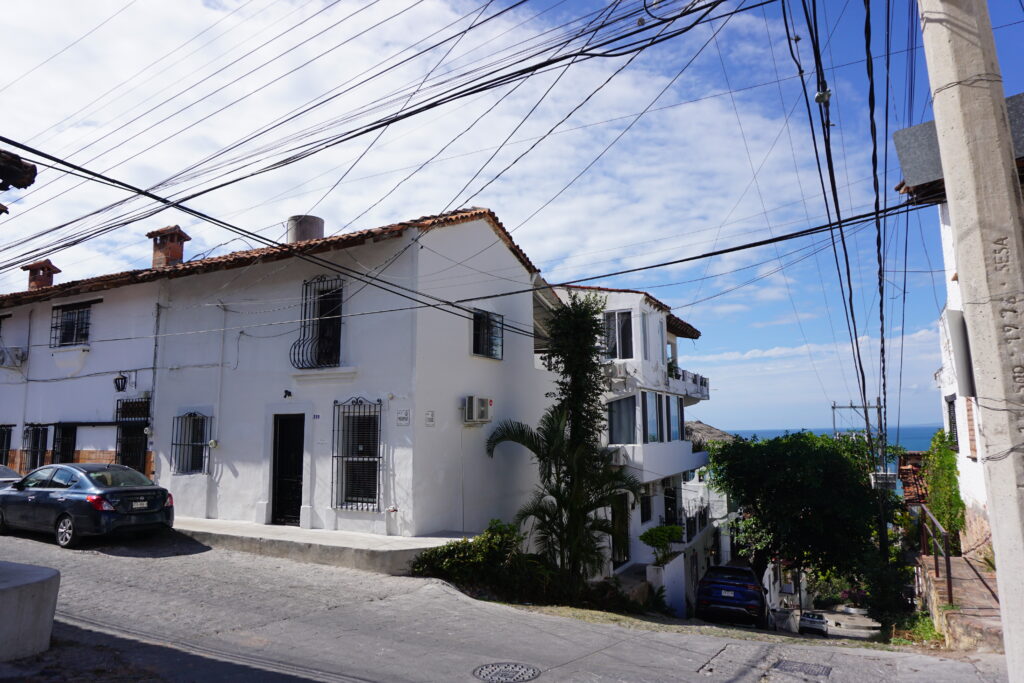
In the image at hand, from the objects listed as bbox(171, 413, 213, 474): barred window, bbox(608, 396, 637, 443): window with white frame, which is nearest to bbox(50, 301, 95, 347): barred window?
bbox(171, 413, 213, 474): barred window

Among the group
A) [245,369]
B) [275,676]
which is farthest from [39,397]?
[275,676]

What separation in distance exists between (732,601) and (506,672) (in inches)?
485

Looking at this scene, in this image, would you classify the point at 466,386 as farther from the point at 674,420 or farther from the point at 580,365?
the point at 674,420

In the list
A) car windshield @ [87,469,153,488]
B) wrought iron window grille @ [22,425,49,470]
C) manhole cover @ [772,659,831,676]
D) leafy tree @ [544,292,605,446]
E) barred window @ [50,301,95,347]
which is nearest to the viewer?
manhole cover @ [772,659,831,676]

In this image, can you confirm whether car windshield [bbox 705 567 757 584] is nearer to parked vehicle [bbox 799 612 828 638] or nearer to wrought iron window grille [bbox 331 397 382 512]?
parked vehicle [bbox 799 612 828 638]

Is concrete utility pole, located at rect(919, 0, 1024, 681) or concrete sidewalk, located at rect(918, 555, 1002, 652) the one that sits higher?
concrete utility pole, located at rect(919, 0, 1024, 681)

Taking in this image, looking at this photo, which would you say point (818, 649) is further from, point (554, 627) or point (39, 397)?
point (39, 397)

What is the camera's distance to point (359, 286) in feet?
42.2

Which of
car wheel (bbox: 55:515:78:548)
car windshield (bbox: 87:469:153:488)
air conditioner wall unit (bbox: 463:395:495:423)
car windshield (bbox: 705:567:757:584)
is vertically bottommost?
car windshield (bbox: 705:567:757:584)

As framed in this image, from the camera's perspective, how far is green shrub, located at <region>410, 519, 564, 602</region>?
33.5 ft

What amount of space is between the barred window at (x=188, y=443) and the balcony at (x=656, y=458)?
10720 millimetres

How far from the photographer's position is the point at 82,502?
10859 millimetres

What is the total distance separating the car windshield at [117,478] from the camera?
11.3 m

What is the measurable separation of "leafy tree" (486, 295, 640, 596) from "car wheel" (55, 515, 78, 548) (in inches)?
292
